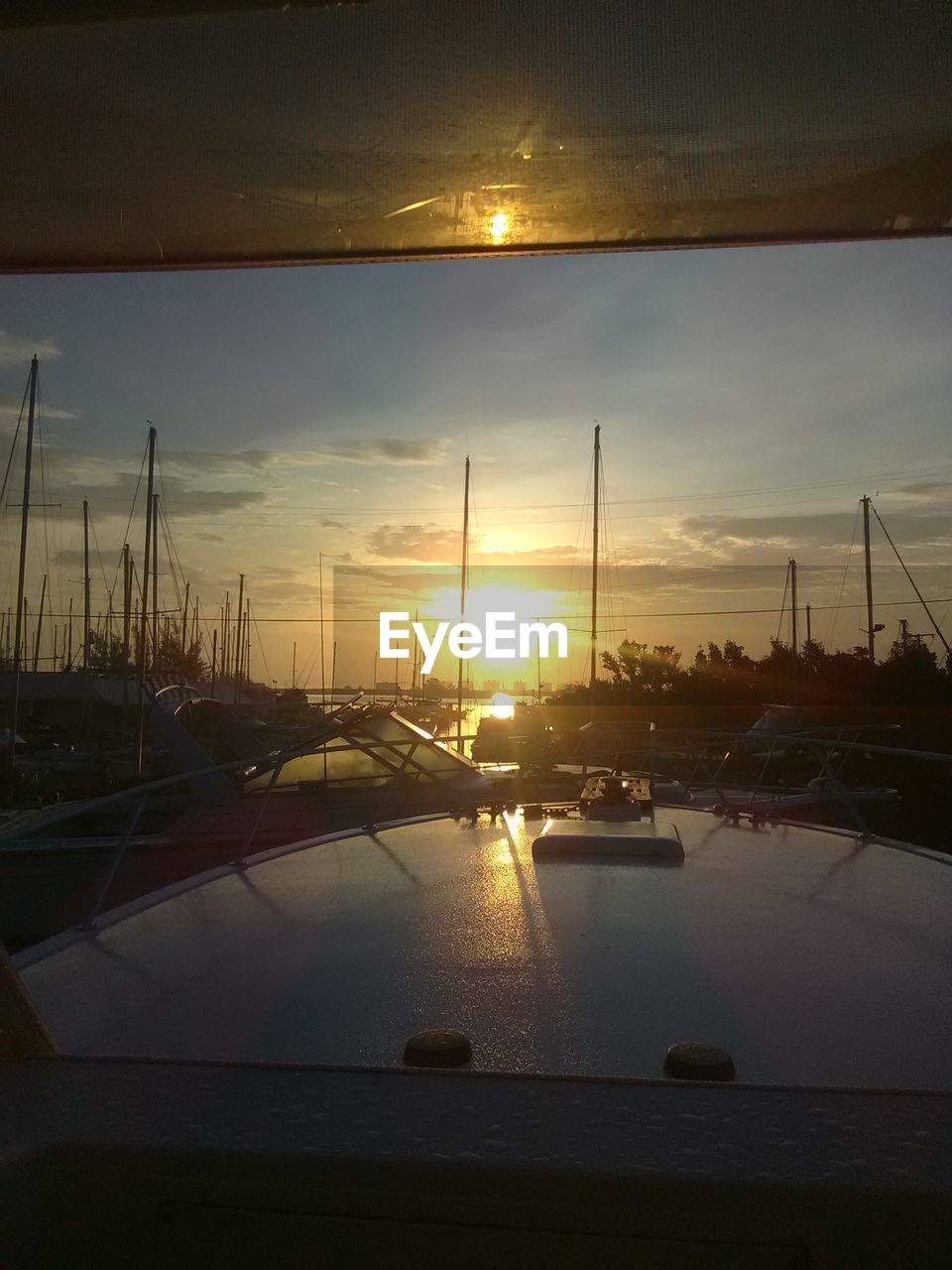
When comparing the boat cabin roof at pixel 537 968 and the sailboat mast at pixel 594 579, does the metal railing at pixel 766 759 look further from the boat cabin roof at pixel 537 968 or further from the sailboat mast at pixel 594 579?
the sailboat mast at pixel 594 579

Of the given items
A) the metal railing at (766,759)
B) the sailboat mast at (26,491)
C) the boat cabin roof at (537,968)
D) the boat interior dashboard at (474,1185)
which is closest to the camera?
the boat interior dashboard at (474,1185)

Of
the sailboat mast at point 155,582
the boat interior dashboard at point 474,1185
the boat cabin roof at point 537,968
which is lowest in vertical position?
the boat cabin roof at point 537,968

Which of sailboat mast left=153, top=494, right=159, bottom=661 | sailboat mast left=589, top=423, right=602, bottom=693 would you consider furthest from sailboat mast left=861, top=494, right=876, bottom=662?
sailboat mast left=153, top=494, right=159, bottom=661

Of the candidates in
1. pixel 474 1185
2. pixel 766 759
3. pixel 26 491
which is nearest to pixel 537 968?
pixel 474 1185

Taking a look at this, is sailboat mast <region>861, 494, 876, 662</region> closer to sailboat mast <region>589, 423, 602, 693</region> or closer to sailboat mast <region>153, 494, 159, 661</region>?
sailboat mast <region>589, 423, 602, 693</region>

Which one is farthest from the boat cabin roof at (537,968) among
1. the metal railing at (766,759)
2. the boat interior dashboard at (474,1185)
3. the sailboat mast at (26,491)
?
the sailboat mast at (26,491)

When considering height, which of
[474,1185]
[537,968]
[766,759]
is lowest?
[537,968]

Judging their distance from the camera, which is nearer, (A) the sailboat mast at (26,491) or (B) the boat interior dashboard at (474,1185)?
(B) the boat interior dashboard at (474,1185)

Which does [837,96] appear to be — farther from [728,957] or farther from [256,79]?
[728,957]

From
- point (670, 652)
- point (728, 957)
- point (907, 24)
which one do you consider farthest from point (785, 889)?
point (670, 652)

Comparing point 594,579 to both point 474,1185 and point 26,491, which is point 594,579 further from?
point 474,1185

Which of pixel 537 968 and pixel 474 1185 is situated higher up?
pixel 474 1185

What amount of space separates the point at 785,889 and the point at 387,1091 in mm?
3402

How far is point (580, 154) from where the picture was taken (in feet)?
6.03
